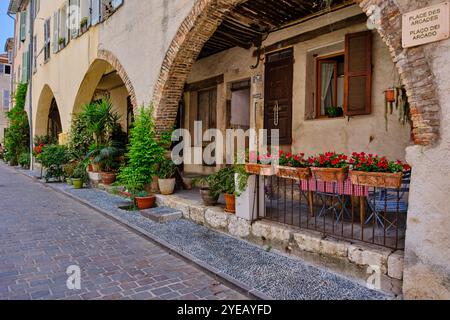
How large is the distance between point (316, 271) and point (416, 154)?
5.61ft

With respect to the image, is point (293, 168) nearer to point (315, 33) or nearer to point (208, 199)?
point (208, 199)

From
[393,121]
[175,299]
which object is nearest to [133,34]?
[393,121]

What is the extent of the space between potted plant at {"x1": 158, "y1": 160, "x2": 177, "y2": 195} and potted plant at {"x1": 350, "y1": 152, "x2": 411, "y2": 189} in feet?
14.3

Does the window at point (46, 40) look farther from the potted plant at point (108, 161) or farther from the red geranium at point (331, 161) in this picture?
the red geranium at point (331, 161)

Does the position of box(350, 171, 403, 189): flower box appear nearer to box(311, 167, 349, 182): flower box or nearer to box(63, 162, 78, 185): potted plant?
box(311, 167, 349, 182): flower box

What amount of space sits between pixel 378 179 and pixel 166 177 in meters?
4.75

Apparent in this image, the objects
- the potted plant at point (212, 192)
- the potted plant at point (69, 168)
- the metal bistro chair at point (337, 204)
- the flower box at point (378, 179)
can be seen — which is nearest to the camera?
the flower box at point (378, 179)

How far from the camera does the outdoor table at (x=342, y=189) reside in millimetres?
4117

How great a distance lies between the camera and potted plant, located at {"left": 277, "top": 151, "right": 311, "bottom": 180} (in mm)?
4363

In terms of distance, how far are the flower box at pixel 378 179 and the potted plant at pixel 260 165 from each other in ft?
4.00

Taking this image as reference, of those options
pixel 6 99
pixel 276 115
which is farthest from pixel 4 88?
pixel 276 115

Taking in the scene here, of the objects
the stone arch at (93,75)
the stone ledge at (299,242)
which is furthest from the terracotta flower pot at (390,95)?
the stone arch at (93,75)

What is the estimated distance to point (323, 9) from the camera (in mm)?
6172
